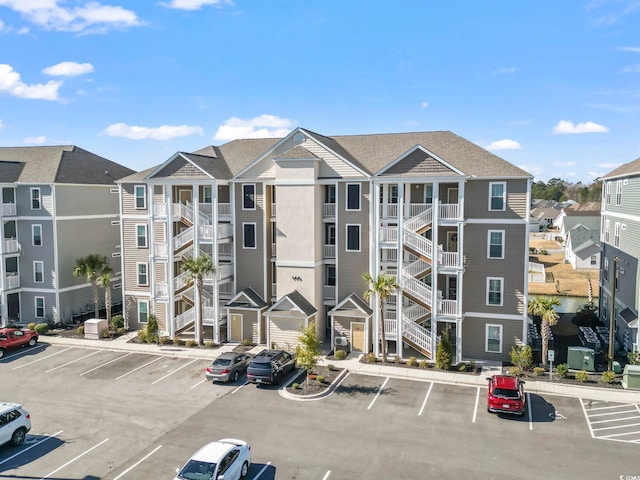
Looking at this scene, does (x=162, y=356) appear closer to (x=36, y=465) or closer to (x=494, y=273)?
(x=36, y=465)

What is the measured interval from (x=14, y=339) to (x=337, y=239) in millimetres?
21856

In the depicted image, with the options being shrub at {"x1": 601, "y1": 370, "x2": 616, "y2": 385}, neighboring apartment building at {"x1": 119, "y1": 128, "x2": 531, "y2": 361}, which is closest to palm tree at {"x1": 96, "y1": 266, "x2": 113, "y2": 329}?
neighboring apartment building at {"x1": 119, "y1": 128, "x2": 531, "y2": 361}

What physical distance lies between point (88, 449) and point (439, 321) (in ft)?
65.2

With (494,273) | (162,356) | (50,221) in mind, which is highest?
(50,221)

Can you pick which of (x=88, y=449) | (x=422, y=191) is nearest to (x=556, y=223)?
(x=422, y=191)

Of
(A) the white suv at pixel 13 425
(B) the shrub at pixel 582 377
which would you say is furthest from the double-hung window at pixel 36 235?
(B) the shrub at pixel 582 377

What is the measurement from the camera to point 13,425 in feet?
66.0

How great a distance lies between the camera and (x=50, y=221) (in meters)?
39.6

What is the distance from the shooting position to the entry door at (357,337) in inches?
1294

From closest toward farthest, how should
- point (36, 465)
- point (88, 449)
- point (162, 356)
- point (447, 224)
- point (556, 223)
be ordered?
1. point (36, 465)
2. point (88, 449)
3. point (447, 224)
4. point (162, 356)
5. point (556, 223)

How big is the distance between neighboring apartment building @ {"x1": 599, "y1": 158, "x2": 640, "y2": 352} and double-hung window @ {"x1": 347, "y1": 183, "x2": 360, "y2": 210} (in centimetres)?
1514

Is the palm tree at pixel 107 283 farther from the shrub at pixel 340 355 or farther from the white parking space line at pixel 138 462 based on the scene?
the white parking space line at pixel 138 462

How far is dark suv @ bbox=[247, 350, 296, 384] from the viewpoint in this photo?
26.9 metres

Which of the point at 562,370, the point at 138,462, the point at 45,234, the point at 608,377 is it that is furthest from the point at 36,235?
the point at 608,377
